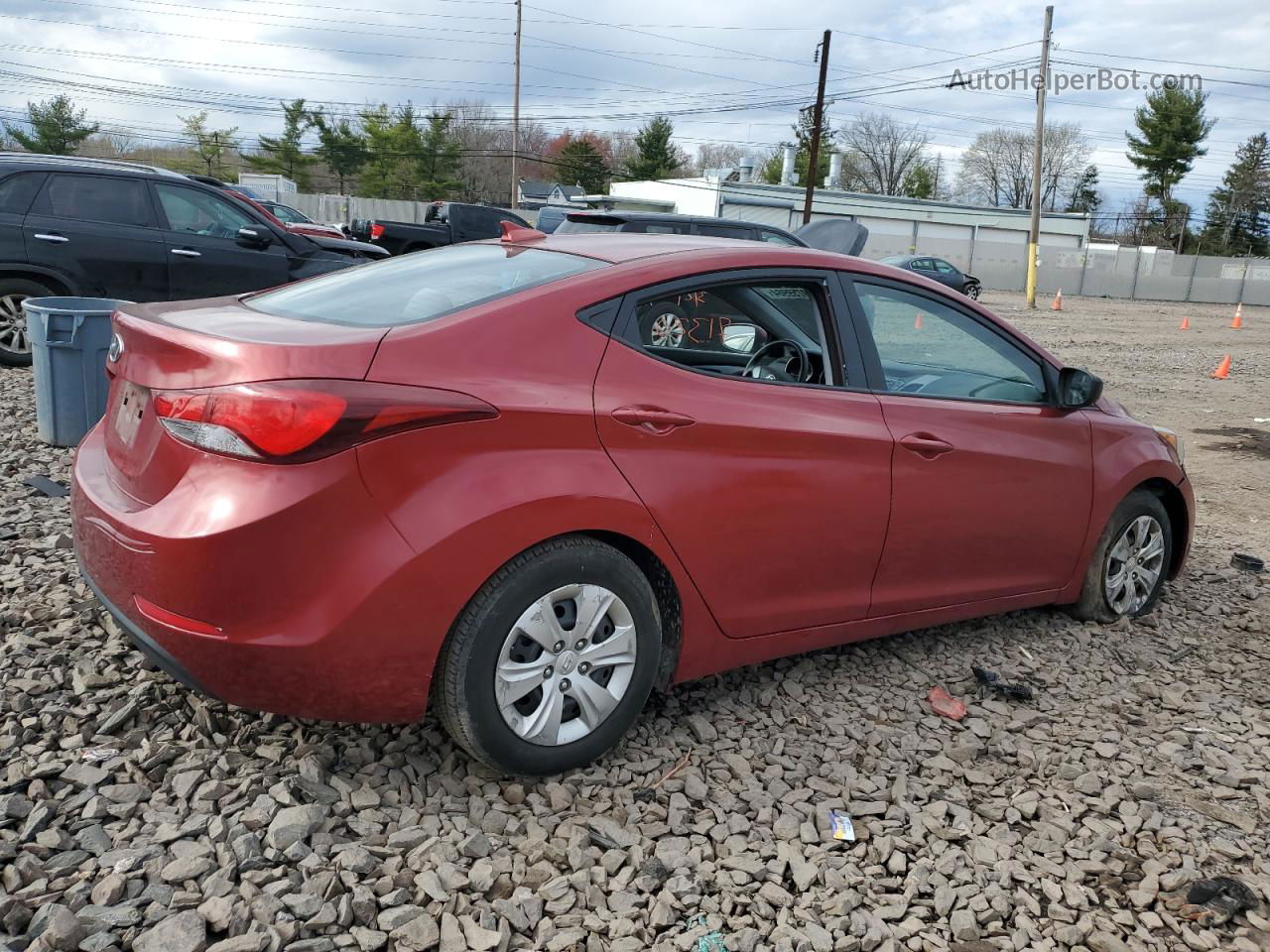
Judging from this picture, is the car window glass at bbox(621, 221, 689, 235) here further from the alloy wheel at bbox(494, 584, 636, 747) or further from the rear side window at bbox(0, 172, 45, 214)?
the alloy wheel at bbox(494, 584, 636, 747)

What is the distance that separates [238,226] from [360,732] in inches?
290

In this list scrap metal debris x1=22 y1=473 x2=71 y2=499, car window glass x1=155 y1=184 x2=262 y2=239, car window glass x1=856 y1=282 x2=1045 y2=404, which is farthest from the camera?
car window glass x1=155 y1=184 x2=262 y2=239

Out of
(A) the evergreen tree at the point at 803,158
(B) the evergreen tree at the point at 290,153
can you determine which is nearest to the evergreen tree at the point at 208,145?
(B) the evergreen tree at the point at 290,153

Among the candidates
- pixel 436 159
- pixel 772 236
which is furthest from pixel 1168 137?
pixel 772 236

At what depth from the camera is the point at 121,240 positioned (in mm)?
8711

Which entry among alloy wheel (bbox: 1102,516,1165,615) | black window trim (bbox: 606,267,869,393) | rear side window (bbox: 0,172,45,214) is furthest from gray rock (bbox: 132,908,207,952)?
rear side window (bbox: 0,172,45,214)

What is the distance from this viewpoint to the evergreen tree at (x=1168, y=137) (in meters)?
72.8

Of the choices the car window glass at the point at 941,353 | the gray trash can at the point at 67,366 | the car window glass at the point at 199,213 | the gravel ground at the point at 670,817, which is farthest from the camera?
the car window glass at the point at 199,213

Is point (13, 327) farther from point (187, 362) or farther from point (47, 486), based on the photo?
point (187, 362)

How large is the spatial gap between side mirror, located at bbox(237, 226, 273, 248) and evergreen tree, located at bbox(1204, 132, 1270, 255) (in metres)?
79.3

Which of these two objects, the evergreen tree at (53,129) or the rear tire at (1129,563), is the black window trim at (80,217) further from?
the evergreen tree at (53,129)

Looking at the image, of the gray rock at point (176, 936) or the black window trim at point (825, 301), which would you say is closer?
the gray rock at point (176, 936)

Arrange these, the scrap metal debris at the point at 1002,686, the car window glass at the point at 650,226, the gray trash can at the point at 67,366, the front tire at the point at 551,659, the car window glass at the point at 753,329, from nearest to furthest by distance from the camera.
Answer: the front tire at the point at 551,659 → the car window glass at the point at 753,329 → the scrap metal debris at the point at 1002,686 → the gray trash can at the point at 67,366 → the car window glass at the point at 650,226

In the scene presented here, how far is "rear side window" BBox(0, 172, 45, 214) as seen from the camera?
27.0 ft
